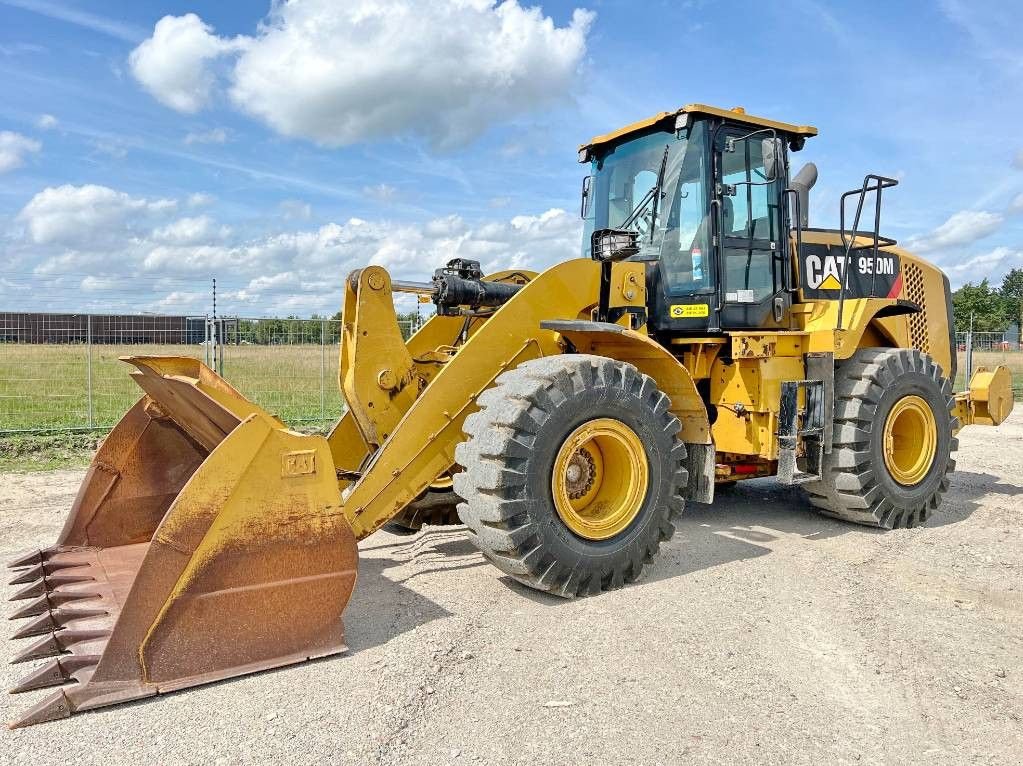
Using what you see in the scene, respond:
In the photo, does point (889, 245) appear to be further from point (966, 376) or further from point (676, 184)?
point (966, 376)

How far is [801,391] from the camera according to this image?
631 cm

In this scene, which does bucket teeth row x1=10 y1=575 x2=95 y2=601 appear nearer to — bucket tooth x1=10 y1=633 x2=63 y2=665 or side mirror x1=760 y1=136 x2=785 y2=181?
bucket tooth x1=10 y1=633 x2=63 y2=665

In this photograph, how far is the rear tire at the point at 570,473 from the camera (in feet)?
14.4

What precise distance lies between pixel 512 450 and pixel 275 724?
1824 mm

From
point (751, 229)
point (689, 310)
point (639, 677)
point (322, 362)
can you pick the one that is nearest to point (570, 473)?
point (639, 677)

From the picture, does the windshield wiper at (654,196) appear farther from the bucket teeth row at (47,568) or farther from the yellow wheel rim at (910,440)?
the bucket teeth row at (47,568)

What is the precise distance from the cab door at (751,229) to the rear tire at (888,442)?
83cm

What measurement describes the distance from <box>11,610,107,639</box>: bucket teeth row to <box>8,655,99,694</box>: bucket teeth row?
442mm

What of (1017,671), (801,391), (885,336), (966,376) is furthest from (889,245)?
(966,376)

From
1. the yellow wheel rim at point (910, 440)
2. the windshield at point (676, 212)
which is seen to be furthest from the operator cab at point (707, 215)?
the yellow wheel rim at point (910, 440)

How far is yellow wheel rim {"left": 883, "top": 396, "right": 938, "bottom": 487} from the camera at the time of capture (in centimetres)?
670

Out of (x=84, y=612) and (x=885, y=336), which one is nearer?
(x=84, y=612)

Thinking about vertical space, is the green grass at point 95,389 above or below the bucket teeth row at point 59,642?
above

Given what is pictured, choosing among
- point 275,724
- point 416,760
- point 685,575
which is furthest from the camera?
point 685,575
